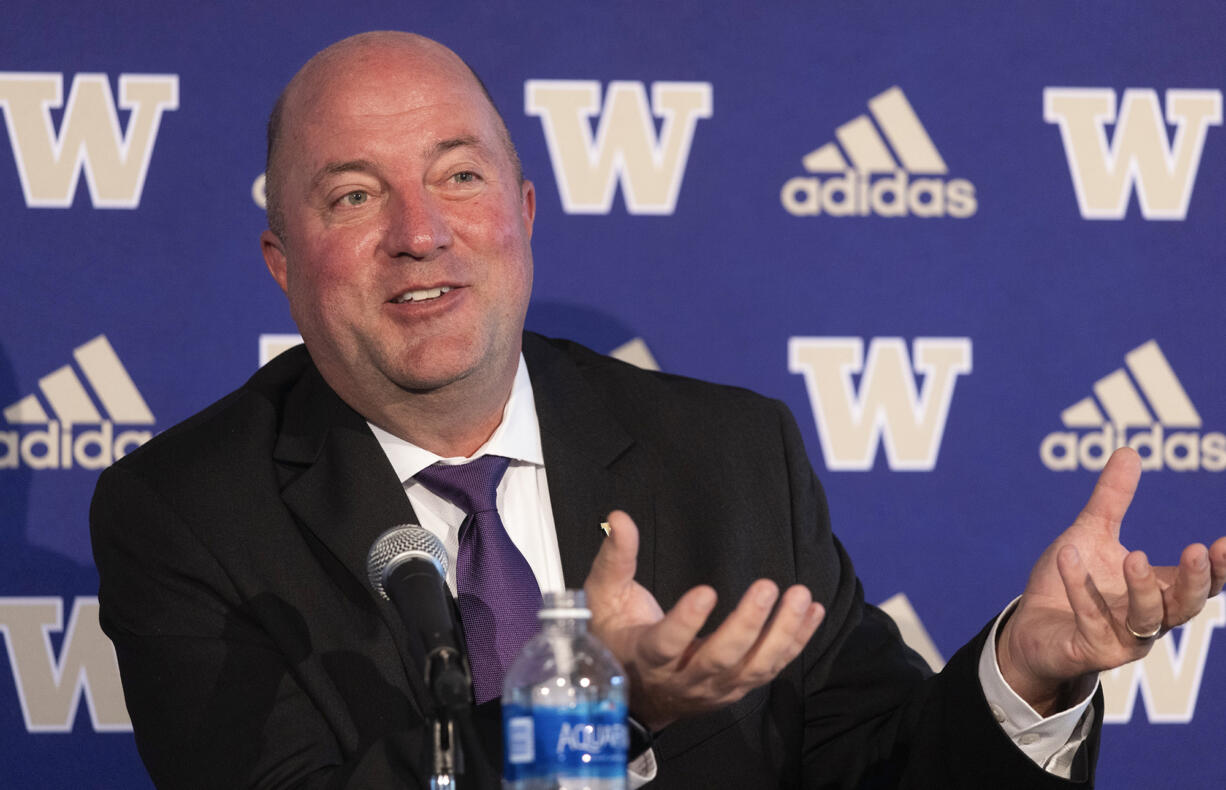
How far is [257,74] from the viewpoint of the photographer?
2725mm

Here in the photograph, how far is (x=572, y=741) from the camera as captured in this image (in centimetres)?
124

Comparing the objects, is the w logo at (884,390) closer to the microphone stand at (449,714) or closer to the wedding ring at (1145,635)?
the wedding ring at (1145,635)

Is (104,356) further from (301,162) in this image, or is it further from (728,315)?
(728,315)

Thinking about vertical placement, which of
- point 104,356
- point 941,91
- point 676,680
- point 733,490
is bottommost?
point 676,680

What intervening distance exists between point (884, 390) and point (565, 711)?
1675 mm

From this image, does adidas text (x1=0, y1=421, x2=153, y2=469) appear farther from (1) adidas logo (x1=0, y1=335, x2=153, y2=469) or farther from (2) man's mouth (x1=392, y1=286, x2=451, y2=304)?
(2) man's mouth (x1=392, y1=286, x2=451, y2=304)

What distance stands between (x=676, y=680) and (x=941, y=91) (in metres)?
1.79

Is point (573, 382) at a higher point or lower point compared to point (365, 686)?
higher

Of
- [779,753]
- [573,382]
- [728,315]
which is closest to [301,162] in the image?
[573,382]

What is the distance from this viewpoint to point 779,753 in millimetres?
2141

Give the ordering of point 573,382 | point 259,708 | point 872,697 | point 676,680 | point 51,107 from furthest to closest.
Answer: point 51,107 → point 573,382 → point 872,697 → point 259,708 → point 676,680

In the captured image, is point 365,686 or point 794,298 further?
point 794,298

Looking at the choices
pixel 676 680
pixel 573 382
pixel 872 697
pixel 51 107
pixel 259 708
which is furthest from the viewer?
pixel 51 107

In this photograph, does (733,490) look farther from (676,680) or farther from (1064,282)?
(1064,282)
